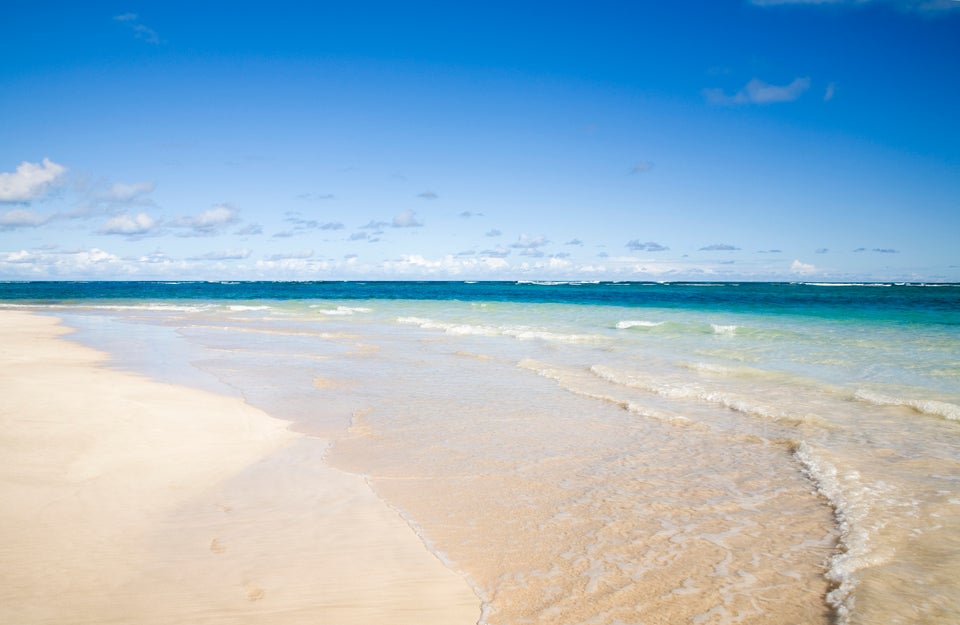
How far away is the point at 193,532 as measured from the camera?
4824mm

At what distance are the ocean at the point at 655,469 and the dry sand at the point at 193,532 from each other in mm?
449

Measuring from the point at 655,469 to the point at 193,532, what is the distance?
5133 mm

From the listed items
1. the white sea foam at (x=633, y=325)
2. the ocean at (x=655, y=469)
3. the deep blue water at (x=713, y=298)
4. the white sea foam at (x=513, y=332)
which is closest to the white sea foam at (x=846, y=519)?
the ocean at (x=655, y=469)

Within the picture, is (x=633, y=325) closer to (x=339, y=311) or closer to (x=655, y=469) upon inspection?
(x=655, y=469)

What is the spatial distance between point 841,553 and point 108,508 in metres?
6.73

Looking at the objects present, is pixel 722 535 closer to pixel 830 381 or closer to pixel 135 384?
pixel 830 381

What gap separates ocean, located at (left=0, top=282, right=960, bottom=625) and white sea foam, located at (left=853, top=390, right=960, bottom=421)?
4 cm

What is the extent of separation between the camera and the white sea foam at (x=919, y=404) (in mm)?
9242

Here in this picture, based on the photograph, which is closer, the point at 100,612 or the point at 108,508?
the point at 100,612

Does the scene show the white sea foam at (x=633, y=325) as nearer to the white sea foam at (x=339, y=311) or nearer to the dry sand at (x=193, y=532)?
the white sea foam at (x=339, y=311)

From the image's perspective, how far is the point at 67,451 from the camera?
6656 millimetres

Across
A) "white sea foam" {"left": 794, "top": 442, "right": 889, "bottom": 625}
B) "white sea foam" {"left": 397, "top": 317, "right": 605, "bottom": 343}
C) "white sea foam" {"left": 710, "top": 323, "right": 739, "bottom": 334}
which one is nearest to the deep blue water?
"white sea foam" {"left": 710, "top": 323, "right": 739, "bottom": 334}

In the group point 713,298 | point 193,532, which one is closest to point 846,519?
point 193,532

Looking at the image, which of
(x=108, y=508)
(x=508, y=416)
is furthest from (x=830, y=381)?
(x=108, y=508)
